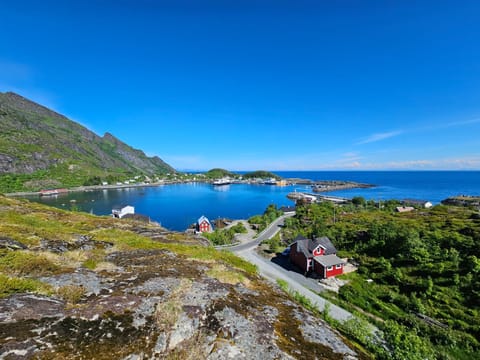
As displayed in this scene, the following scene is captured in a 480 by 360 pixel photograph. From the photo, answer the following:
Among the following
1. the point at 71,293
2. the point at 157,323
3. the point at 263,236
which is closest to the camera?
the point at 157,323

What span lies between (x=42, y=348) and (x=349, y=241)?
129 feet

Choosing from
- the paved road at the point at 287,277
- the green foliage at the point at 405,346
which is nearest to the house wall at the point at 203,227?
the paved road at the point at 287,277

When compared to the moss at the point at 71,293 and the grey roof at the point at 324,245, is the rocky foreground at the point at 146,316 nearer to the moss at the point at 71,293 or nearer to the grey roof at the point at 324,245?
the moss at the point at 71,293

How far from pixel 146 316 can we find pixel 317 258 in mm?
25632

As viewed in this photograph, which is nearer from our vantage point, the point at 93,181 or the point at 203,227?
the point at 203,227

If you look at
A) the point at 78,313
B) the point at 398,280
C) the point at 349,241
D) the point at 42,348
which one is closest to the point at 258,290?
the point at 78,313

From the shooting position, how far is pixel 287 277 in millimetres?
24328

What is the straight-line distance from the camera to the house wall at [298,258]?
26266 mm

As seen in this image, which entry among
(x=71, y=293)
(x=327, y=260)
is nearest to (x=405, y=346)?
(x=327, y=260)

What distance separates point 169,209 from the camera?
79.9 m

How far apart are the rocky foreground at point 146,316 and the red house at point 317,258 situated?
22308 millimetres

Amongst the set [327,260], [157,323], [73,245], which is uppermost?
[157,323]

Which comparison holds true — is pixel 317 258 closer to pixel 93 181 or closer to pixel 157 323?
pixel 157 323

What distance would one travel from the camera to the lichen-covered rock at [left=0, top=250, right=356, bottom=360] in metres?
2.56
